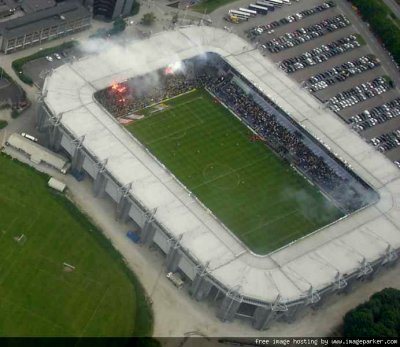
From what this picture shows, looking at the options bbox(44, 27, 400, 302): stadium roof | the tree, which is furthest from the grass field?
the tree

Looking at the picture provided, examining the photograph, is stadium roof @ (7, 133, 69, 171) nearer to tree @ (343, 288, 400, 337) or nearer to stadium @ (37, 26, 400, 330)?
stadium @ (37, 26, 400, 330)

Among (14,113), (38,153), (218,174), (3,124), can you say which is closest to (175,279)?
(218,174)

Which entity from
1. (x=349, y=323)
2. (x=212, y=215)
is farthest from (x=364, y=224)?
(x=212, y=215)

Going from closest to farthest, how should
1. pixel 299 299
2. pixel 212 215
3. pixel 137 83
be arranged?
pixel 299 299
pixel 212 215
pixel 137 83

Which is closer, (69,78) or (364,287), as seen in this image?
(364,287)

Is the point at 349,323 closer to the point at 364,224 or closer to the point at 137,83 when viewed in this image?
the point at 364,224

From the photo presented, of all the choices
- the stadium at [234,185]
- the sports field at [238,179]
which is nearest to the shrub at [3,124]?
the stadium at [234,185]

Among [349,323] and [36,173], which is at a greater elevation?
[349,323]

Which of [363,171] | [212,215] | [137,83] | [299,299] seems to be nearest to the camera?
[299,299]

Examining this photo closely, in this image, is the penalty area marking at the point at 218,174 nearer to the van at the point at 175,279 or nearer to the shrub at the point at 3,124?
the van at the point at 175,279
